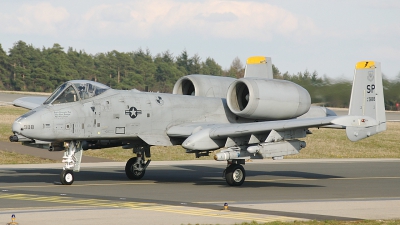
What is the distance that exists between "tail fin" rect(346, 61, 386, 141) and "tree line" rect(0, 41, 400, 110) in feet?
177

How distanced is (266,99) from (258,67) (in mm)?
3362

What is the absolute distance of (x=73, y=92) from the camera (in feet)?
62.1

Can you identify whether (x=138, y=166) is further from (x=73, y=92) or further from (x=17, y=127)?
(x=17, y=127)

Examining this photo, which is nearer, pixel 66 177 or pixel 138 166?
pixel 66 177

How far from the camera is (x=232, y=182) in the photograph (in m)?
19.4

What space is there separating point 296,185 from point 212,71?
63.5 m

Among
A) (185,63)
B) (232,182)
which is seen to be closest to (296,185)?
(232,182)

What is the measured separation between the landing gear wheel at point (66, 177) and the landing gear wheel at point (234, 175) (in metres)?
4.54

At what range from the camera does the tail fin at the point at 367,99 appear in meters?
19.4

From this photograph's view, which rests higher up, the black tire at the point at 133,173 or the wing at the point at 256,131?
the wing at the point at 256,131

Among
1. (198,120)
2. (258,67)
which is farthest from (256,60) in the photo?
A: (198,120)

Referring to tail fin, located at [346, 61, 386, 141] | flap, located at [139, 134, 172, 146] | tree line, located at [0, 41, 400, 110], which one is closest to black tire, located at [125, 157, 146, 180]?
flap, located at [139, 134, 172, 146]

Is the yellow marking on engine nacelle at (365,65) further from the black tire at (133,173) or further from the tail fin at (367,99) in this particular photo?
the black tire at (133,173)

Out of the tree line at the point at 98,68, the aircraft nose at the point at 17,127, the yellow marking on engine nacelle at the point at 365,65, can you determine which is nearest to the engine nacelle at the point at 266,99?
the yellow marking on engine nacelle at the point at 365,65
